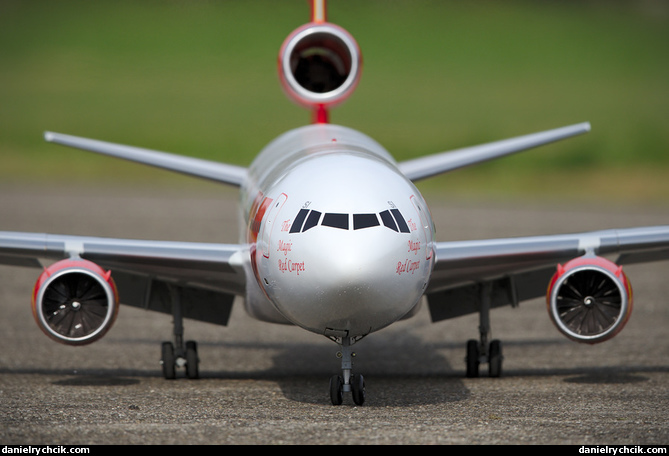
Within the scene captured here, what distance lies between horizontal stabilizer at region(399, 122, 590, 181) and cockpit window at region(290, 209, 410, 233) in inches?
189

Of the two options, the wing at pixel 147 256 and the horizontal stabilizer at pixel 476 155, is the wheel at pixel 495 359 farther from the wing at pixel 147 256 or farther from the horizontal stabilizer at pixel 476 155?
the wing at pixel 147 256

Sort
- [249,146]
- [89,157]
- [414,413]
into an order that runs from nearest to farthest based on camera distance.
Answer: [414,413] → [89,157] → [249,146]

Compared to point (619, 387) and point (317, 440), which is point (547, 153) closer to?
point (619, 387)

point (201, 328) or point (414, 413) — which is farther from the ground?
point (201, 328)

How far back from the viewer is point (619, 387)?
14.6 metres

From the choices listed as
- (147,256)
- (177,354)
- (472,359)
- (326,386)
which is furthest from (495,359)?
(147,256)

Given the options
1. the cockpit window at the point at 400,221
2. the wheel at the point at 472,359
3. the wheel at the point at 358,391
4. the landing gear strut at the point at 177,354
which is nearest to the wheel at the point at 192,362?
the landing gear strut at the point at 177,354

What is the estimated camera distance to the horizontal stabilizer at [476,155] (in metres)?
16.7

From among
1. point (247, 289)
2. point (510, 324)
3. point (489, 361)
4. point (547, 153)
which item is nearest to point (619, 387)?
point (489, 361)

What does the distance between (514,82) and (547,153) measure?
28.8m

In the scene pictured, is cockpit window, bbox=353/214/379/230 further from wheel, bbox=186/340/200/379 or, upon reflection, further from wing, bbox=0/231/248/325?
wheel, bbox=186/340/200/379

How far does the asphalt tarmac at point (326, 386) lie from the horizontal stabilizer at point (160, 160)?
2.99 metres

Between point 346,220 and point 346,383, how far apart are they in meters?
2.24

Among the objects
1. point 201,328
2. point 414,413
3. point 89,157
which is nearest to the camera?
point 414,413
